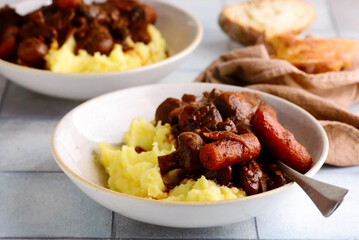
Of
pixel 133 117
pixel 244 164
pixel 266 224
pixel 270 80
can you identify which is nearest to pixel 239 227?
pixel 266 224

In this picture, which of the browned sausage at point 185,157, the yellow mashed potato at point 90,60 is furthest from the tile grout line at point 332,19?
the browned sausage at point 185,157

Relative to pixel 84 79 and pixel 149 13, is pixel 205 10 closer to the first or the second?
pixel 149 13

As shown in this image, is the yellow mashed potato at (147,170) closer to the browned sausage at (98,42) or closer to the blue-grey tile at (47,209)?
the blue-grey tile at (47,209)

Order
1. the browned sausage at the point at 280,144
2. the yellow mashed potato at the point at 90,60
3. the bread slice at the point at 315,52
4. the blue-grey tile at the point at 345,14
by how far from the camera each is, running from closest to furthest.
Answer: the browned sausage at the point at 280,144, the yellow mashed potato at the point at 90,60, the bread slice at the point at 315,52, the blue-grey tile at the point at 345,14

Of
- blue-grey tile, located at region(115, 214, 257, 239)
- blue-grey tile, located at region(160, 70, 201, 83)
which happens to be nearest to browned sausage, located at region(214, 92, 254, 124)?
blue-grey tile, located at region(115, 214, 257, 239)

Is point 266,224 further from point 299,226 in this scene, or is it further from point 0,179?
point 0,179

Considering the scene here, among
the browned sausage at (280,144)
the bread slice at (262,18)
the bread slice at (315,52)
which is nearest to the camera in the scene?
the browned sausage at (280,144)
